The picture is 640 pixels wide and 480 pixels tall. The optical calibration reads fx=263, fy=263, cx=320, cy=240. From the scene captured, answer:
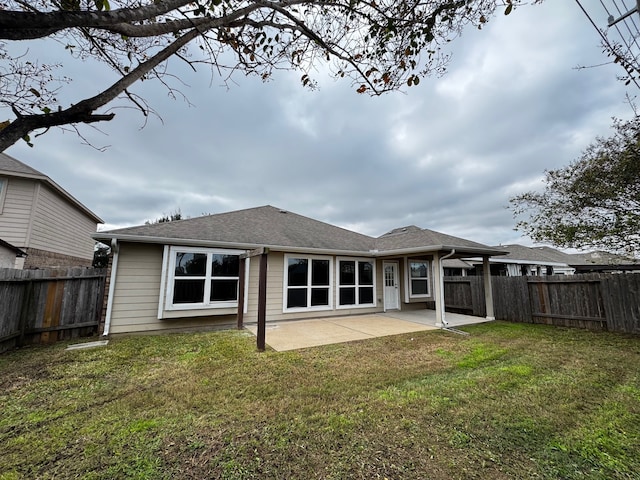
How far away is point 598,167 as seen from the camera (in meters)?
6.52

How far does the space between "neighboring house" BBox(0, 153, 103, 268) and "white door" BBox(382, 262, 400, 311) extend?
1115 centimetres

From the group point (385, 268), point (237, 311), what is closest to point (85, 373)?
point (237, 311)

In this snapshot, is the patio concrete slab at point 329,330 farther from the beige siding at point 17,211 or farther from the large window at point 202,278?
the beige siding at point 17,211

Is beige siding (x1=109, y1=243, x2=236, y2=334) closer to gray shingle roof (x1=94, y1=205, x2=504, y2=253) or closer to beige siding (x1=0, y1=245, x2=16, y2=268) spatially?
gray shingle roof (x1=94, y1=205, x2=504, y2=253)

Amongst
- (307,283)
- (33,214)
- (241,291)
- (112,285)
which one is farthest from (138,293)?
(33,214)

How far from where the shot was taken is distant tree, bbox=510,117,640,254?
20.0 feet

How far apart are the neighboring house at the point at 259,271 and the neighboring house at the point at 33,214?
4.03 metres

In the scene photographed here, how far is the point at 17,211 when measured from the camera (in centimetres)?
881

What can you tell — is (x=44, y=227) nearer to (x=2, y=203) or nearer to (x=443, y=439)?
(x=2, y=203)

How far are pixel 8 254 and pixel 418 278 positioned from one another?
14394 millimetres

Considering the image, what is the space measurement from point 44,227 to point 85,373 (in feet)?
28.7

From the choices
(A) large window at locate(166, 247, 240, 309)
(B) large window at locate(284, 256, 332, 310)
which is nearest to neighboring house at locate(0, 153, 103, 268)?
(A) large window at locate(166, 247, 240, 309)

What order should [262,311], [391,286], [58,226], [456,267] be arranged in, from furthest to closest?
[456,267] → [391,286] → [58,226] → [262,311]

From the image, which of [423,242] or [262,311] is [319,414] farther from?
[423,242]
